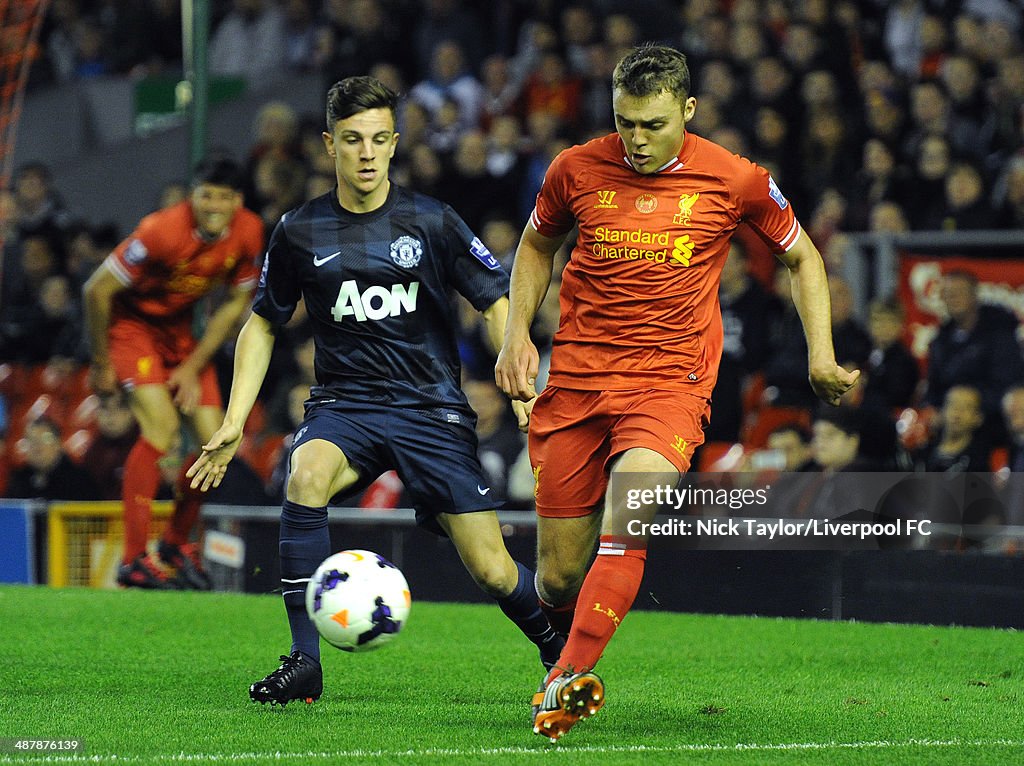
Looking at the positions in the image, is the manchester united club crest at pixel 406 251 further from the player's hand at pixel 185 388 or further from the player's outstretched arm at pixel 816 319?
the player's hand at pixel 185 388

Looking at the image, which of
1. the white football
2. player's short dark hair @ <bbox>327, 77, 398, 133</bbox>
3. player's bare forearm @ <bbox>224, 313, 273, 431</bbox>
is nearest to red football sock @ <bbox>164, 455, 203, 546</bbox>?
player's bare forearm @ <bbox>224, 313, 273, 431</bbox>

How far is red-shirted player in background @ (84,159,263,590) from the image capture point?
376 inches

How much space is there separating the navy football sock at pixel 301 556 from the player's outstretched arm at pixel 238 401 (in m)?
0.28

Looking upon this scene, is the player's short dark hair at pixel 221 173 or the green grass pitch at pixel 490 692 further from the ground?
the player's short dark hair at pixel 221 173

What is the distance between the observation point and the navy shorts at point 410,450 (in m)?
6.23

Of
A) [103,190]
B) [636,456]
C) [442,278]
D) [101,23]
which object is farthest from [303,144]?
[636,456]

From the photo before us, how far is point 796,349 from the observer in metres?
11.5

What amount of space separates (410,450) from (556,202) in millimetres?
1034

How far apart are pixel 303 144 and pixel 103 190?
3692 millimetres

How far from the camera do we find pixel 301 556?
6.10m

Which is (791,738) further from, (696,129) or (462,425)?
(696,129)

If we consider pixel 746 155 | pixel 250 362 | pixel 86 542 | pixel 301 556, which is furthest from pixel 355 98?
pixel 746 155

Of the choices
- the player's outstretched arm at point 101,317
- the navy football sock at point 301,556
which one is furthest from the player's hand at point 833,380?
the player's outstretched arm at point 101,317

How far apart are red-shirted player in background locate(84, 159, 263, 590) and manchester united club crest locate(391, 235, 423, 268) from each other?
3.39m
